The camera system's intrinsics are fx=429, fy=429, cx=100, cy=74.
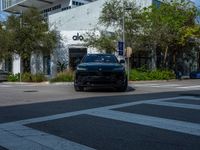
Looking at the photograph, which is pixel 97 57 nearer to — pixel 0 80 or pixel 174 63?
pixel 0 80

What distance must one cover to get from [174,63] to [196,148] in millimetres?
38844

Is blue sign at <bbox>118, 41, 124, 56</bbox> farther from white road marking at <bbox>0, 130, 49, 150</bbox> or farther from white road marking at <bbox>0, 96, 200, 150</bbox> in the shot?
white road marking at <bbox>0, 130, 49, 150</bbox>

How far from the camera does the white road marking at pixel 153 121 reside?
793 centimetres

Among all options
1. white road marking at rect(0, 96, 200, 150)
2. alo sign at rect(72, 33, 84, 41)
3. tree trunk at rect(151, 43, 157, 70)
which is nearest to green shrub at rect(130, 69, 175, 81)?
tree trunk at rect(151, 43, 157, 70)

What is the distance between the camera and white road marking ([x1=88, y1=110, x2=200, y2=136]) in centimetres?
793

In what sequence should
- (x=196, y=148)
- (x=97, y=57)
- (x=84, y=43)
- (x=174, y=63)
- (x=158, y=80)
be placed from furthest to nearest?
(x=174, y=63)
(x=84, y=43)
(x=158, y=80)
(x=97, y=57)
(x=196, y=148)

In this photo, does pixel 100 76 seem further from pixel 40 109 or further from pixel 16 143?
pixel 16 143

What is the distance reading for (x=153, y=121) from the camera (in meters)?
8.83

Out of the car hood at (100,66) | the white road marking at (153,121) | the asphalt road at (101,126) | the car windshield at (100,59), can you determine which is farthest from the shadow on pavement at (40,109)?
the car windshield at (100,59)

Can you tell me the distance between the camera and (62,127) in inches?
322

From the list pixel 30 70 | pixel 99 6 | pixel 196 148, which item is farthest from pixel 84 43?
pixel 196 148

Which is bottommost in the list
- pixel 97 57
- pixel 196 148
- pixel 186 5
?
pixel 196 148

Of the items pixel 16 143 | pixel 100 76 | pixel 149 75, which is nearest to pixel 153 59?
pixel 149 75

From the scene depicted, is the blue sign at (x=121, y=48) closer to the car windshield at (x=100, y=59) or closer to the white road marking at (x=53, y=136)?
the car windshield at (x=100, y=59)
